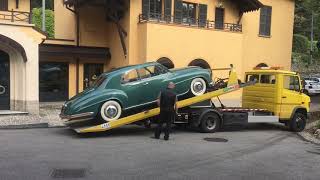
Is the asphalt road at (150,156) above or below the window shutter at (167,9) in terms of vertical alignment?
below

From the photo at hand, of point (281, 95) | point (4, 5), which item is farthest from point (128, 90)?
point (4, 5)

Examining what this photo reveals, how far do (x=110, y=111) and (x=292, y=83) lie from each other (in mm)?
7011

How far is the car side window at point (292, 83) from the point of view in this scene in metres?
15.7

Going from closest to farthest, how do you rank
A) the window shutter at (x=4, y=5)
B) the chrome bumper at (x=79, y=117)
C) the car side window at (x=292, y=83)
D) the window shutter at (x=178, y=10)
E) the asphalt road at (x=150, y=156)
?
the asphalt road at (x=150, y=156)
the chrome bumper at (x=79, y=117)
the car side window at (x=292, y=83)
the window shutter at (x=4, y=5)
the window shutter at (x=178, y=10)

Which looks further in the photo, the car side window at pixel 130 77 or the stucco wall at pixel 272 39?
the stucco wall at pixel 272 39

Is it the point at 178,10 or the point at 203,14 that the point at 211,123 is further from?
the point at 203,14

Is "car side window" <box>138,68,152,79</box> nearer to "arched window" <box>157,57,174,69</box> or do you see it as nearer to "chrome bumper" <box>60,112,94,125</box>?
"chrome bumper" <box>60,112,94,125</box>

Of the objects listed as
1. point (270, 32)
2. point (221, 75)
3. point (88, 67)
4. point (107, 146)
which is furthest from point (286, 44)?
point (107, 146)

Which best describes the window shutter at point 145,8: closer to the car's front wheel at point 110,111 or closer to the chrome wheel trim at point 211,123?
the chrome wheel trim at point 211,123

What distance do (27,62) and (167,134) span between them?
8.51m

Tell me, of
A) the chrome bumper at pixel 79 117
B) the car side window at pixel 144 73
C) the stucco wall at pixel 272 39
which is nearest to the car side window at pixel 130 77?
the car side window at pixel 144 73

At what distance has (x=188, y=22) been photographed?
79.1 feet

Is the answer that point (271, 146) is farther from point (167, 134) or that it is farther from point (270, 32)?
point (270, 32)

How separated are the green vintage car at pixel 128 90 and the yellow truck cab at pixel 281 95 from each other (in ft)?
7.97
